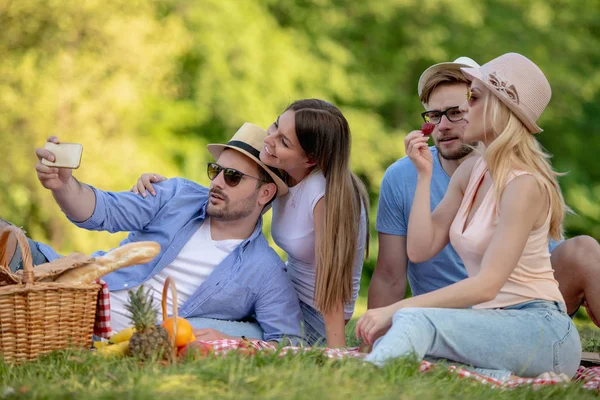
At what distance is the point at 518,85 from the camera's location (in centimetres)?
370

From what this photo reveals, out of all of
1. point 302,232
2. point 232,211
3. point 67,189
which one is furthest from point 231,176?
point 67,189

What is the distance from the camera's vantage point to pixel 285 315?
4.44 metres

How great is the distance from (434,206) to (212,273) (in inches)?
52.4

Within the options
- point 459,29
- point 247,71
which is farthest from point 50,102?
point 459,29

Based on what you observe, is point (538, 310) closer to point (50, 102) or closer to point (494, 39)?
point (50, 102)

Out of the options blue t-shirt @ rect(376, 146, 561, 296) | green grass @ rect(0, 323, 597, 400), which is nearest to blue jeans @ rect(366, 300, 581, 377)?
green grass @ rect(0, 323, 597, 400)

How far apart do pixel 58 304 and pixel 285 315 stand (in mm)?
1297

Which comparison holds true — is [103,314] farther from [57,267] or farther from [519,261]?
[519,261]

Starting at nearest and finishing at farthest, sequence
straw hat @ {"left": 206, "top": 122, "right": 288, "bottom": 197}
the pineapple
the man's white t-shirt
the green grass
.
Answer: the green grass
the pineapple
the man's white t-shirt
straw hat @ {"left": 206, "top": 122, "right": 288, "bottom": 197}

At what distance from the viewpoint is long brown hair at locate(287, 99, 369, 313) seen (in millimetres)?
4277

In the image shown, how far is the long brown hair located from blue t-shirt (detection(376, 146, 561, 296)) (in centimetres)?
36

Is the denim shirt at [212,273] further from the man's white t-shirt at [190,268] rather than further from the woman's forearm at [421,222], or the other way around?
the woman's forearm at [421,222]

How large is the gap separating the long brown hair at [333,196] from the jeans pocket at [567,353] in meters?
1.15

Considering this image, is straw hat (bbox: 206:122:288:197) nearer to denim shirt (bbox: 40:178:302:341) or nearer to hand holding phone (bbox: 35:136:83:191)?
denim shirt (bbox: 40:178:302:341)
